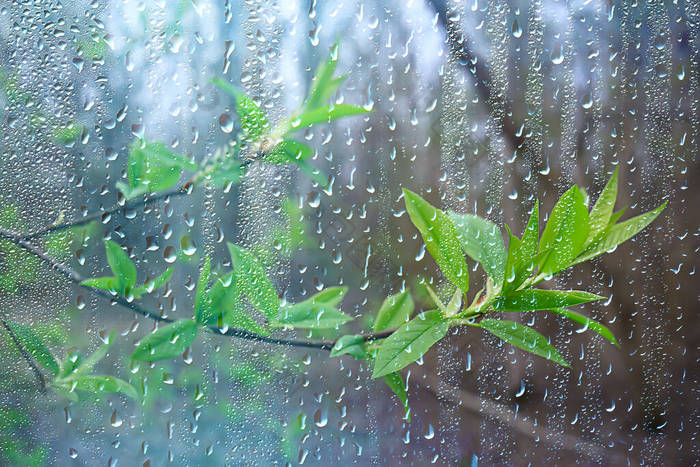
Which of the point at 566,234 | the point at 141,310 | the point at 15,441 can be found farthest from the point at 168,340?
the point at 566,234

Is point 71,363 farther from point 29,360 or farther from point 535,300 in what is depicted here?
point 535,300

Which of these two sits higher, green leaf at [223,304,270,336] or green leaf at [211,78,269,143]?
green leaf at [211,78,269,143]

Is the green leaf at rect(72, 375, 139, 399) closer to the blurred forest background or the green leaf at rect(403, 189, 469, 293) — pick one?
the blurred forest background

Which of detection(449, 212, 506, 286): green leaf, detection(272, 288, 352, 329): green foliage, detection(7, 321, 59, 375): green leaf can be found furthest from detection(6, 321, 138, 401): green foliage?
detection(449, 212, 506, 286): green leaf

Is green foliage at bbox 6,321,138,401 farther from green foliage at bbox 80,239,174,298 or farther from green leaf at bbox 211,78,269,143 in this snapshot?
green leaf at bbox 211,78,269,143

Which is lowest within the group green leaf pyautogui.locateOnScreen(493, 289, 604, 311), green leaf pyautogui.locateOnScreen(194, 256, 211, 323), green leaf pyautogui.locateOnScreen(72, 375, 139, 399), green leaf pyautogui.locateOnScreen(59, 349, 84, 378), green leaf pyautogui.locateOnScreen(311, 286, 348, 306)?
green leaf pyautogui.locateOnScreen(72, 375, 139, 399)

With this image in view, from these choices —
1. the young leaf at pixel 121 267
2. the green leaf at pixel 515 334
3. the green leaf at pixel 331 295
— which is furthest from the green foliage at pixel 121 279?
the green leaf at pixel 515 334
